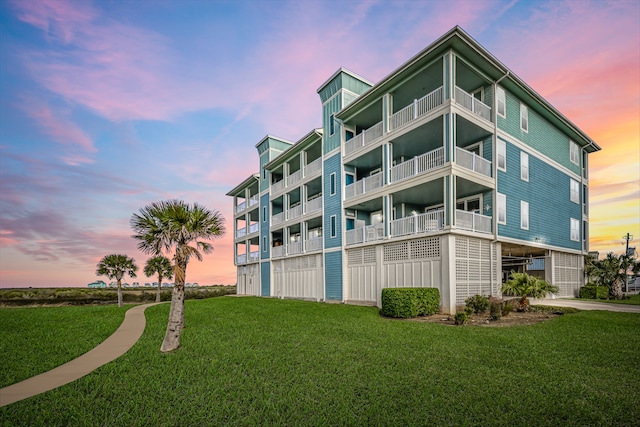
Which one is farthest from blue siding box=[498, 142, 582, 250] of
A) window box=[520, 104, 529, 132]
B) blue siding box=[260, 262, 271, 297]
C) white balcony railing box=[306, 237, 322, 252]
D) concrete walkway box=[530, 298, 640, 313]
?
blue siding box=[260, 262, 271, 297]

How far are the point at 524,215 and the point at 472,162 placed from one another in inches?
237

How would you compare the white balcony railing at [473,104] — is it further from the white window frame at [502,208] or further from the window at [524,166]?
the white window frame at [502,208]

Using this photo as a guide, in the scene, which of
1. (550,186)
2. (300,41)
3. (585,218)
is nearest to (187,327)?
(300,41)

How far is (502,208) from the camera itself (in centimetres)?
1884

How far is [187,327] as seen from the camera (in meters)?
13.6

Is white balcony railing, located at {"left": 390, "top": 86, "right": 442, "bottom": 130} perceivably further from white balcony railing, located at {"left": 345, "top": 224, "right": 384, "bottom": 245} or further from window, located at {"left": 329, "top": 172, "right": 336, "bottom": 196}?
window, located at {"left": 329, "top": 172, "right": 336, "bottom": 196}

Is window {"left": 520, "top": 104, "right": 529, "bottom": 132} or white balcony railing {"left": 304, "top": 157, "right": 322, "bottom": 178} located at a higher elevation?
window {"left": 520, "top": 104, "right": 529, "bottom": 132}

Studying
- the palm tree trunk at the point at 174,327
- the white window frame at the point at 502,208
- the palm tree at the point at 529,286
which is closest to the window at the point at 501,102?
the white window frame at the point at 502,208

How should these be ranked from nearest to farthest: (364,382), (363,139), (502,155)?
(364,382)
(502,155)
(363,139)

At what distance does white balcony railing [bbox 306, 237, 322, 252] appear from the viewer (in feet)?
85.1

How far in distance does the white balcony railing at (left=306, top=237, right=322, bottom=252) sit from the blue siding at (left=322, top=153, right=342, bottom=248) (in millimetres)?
1020

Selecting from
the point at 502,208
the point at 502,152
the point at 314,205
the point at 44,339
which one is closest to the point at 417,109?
the point at 502,152

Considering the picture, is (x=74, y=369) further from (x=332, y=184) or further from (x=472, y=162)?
(x=332, y=184)

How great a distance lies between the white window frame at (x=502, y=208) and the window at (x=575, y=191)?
37.2 feet
